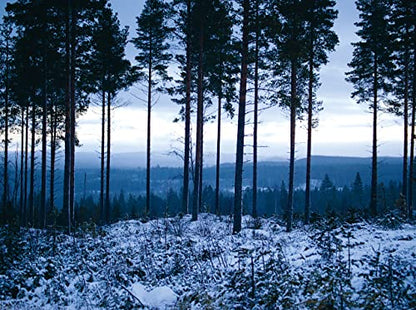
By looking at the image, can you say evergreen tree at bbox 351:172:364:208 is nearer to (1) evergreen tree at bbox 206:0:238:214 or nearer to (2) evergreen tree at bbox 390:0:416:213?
(2) evergreen tree at bbox 390:0:416:213

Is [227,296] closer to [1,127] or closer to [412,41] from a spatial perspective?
[412,41]

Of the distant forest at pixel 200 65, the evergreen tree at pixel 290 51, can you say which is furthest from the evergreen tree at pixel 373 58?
the evergreen tree at pixel 290 51

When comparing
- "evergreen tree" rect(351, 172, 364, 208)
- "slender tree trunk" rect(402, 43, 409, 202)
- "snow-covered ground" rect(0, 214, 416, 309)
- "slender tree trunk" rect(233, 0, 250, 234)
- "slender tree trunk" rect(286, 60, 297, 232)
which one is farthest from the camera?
"evergreen tree" rect(351, 172, 364, 208)

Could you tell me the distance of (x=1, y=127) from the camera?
21.7 metres

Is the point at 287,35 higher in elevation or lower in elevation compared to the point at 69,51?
higher

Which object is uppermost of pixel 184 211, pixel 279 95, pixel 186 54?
pixel 186 54

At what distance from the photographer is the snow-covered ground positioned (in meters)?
4.91

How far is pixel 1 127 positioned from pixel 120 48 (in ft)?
40.9

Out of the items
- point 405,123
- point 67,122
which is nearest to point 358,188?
point 405,123

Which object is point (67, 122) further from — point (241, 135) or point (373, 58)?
point (373, 58)

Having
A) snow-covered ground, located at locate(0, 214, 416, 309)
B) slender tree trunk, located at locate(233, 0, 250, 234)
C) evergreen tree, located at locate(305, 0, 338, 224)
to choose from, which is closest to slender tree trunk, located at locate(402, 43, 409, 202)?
evergreen tree, located at locate(305, 0, 338, 224)

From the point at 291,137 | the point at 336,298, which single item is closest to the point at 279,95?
the point at 291,137

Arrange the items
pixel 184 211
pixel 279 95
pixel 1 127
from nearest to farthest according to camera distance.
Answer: pixel 279 95 < pixel 184 211 < pixel 1 127

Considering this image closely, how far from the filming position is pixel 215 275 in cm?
658
